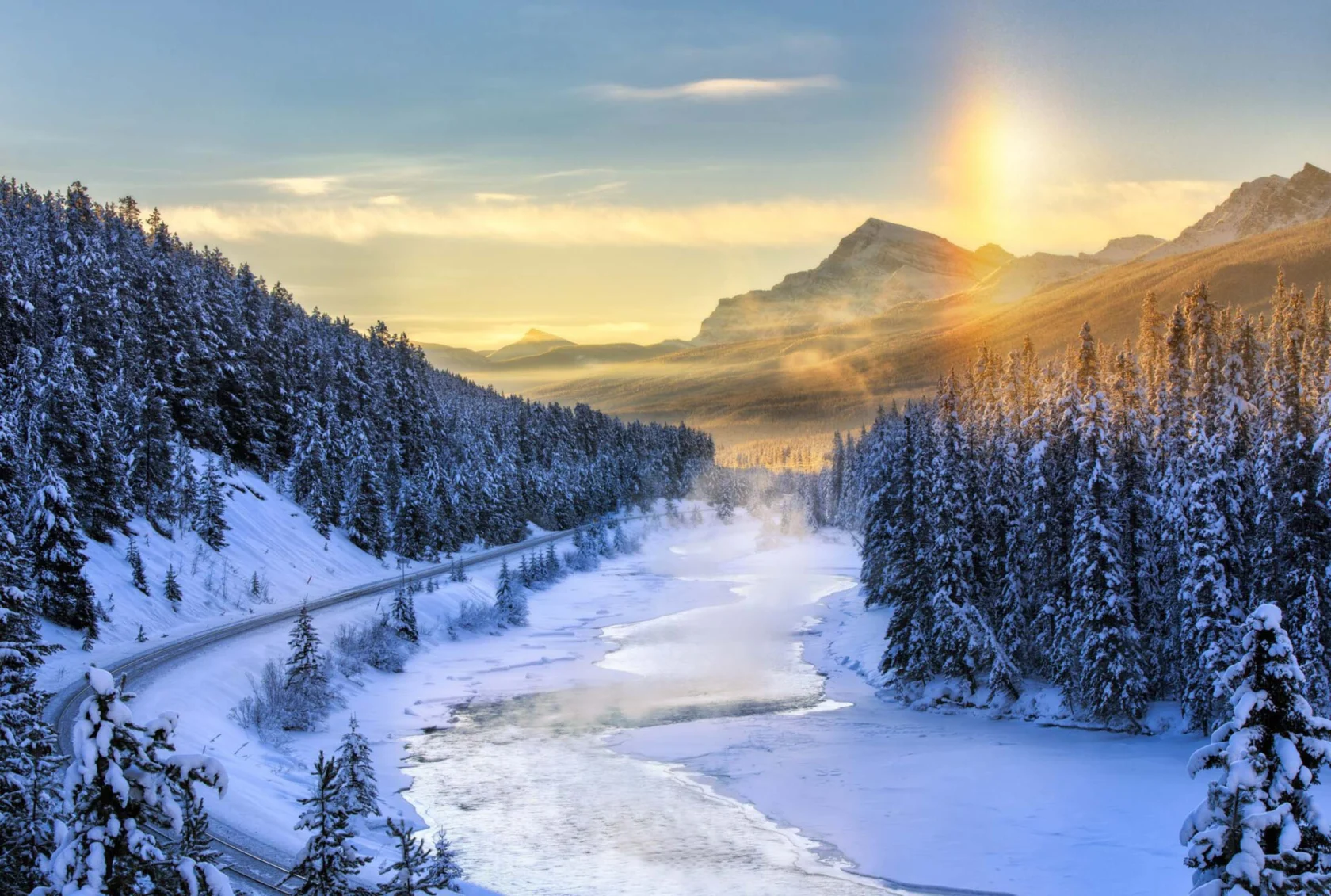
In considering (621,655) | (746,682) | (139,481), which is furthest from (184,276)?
(746,682)

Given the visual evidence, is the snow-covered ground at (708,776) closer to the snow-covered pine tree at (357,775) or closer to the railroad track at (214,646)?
the railroad track at (214,646)

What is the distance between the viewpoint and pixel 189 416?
68625mm

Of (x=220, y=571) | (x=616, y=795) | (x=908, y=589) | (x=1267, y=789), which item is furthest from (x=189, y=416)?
(x=1267, y=789)

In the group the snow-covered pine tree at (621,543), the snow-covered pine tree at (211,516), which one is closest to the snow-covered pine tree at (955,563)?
the snow-covered pine tree at (211,516)

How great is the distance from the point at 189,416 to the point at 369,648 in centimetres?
3155

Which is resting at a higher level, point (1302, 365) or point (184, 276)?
point (184, 276)

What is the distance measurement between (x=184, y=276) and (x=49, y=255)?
→ 431 inches

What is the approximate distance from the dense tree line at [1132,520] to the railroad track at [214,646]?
1060 inches

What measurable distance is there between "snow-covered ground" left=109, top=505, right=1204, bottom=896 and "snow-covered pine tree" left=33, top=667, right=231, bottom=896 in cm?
1377

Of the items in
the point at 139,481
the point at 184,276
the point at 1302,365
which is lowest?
the point at 139,481

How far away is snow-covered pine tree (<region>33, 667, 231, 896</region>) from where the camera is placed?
773 centimetres

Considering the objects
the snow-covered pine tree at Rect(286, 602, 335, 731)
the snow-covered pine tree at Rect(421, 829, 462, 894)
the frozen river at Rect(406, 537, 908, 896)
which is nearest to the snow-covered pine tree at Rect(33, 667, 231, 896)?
the snow-covered pine tree at Rect(421, 829, 462, 894)

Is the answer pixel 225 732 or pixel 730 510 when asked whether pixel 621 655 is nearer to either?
pixel 225 732

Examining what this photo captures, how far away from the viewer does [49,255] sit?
223 feet
